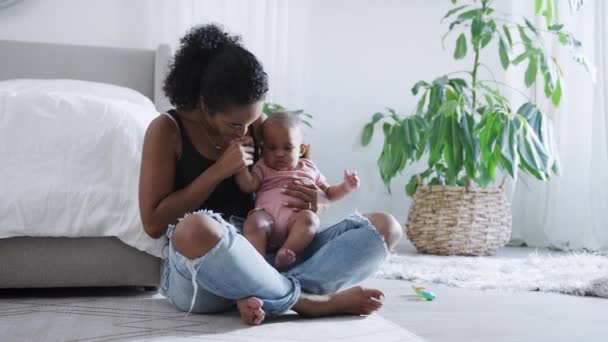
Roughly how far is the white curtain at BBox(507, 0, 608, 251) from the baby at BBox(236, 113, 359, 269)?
88.9 inches

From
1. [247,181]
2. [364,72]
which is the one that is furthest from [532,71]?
[247,181]

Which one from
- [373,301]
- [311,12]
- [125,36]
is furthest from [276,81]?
[373,301]

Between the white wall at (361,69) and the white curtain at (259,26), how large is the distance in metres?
0.02

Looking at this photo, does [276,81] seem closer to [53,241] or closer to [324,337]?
[53,241]

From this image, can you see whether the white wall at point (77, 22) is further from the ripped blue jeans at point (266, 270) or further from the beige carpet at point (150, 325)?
the ripped blue jeans at point (266, 270)

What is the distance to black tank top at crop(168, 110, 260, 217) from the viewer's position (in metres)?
1.73

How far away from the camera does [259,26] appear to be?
3.72 m

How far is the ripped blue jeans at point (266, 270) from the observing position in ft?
4.93

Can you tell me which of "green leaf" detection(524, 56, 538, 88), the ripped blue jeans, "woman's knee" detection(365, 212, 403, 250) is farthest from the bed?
"green leaf" detection(524, 56, 538, 88)

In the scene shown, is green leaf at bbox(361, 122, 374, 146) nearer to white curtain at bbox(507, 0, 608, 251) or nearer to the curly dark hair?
white curtain at bbox(507, 0, 608, 251)

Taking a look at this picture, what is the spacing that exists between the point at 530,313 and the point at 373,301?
0.48 metres

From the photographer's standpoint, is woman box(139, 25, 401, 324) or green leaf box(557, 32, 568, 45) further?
green leaf box(557, 32, 568, 45)

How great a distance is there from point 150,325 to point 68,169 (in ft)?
1.87

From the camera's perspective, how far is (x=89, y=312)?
173 centimetres
